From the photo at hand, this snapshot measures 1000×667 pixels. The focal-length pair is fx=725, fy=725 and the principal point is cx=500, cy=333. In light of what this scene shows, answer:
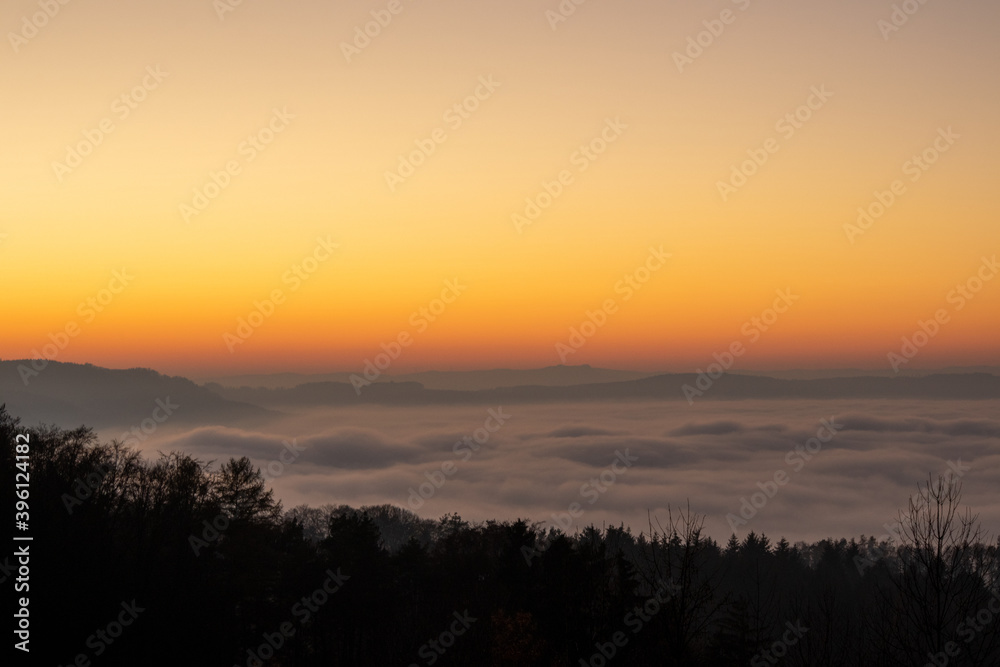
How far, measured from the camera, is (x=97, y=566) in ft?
86.6

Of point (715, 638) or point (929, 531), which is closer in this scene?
point (929, 531)

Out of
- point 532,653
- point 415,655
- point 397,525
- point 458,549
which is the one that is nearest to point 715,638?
point 532,653

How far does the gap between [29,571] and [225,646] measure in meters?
8.53

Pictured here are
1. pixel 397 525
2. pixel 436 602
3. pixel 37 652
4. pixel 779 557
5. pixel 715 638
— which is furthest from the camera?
pixel 397 525

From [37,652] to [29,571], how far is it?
3002mm

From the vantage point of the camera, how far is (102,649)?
2403 centimetres

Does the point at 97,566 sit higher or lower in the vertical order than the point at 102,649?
higher

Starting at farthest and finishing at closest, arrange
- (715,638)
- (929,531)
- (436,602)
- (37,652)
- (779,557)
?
(779,557), (436,602), (715,638), (37,652), (929,531)

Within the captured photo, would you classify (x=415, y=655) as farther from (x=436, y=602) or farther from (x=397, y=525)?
(x=397, y=525)

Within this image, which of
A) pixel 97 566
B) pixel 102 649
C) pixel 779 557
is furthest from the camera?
pixel 779 557

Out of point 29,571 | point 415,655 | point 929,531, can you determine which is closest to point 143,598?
point 29,571

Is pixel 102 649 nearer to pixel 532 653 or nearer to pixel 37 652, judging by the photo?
pixel 37 652

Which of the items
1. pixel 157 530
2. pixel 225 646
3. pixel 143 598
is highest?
pixel 157 530

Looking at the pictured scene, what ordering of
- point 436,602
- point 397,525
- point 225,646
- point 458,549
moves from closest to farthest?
point 225,646, point 436,602, point 458,549, point 397,525
